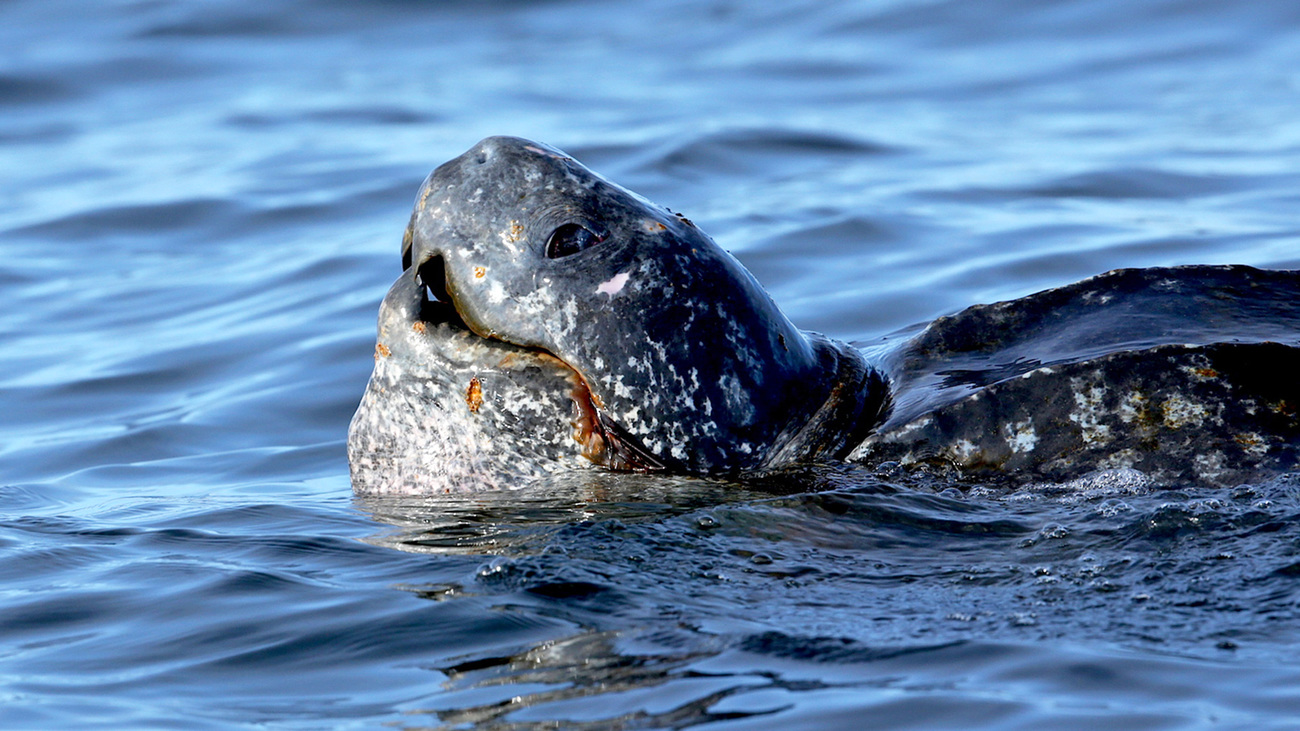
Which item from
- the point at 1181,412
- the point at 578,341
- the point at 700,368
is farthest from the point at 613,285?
the point at 1181,412

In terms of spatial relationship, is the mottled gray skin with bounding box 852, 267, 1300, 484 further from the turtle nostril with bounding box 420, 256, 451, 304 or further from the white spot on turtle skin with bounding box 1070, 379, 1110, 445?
the turtle nostril with bounding box 420, 256, 451, 304

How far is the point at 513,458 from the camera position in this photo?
401cm

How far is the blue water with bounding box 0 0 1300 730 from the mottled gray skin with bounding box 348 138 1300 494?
0.41ft

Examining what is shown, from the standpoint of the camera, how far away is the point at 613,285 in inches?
152

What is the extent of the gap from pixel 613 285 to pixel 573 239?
A: 18cm

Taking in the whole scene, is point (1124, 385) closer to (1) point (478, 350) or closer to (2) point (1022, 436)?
(2) point (1022, 436)

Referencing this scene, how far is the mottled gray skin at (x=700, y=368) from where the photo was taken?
147 inches

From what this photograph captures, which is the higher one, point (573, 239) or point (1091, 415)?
point (573, 239)

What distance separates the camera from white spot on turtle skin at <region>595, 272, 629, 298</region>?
12.6 ft

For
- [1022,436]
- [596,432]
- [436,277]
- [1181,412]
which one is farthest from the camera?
[436,277]

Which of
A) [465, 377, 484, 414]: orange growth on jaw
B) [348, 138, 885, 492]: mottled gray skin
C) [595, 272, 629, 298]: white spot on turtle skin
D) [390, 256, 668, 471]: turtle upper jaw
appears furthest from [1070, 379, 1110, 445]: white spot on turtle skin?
[465, 377, 484, 414]: orange growth on jaw

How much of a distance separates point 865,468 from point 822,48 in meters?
12.0

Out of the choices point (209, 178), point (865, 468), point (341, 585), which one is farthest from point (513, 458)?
point (209, 178)

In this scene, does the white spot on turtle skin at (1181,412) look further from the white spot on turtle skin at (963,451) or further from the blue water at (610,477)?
the white spot on turtle skin at (963,451)
